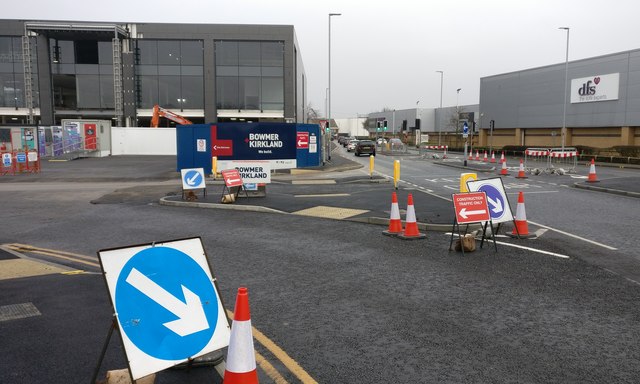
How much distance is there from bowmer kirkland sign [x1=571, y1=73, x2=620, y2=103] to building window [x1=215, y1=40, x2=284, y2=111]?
29.3 metres

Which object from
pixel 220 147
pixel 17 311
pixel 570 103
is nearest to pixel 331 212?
pixel 17 311

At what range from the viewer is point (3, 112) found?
50750 millimetres

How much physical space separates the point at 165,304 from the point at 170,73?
51556mm

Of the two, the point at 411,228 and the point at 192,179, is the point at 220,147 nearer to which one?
the point at 192,179

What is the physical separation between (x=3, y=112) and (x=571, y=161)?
175ft

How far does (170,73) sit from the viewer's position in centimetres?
5191

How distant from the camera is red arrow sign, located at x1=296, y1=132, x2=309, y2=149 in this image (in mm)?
28702

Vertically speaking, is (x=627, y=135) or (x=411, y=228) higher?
(x=627, y=135)

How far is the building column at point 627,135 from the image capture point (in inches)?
1673

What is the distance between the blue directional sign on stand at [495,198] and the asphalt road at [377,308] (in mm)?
543

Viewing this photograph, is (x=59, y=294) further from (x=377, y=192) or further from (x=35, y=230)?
(x=377, y=192)

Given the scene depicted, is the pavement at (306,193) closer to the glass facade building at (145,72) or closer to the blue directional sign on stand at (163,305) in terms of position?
the blue directional sign on stand at (163,305)

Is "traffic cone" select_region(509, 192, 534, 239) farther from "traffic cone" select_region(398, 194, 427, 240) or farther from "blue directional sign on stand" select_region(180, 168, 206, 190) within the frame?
"blue directional sign on stand" select_region(180, 168, 206, 190)

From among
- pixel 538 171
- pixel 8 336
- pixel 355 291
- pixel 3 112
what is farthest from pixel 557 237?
pixel 3 112
